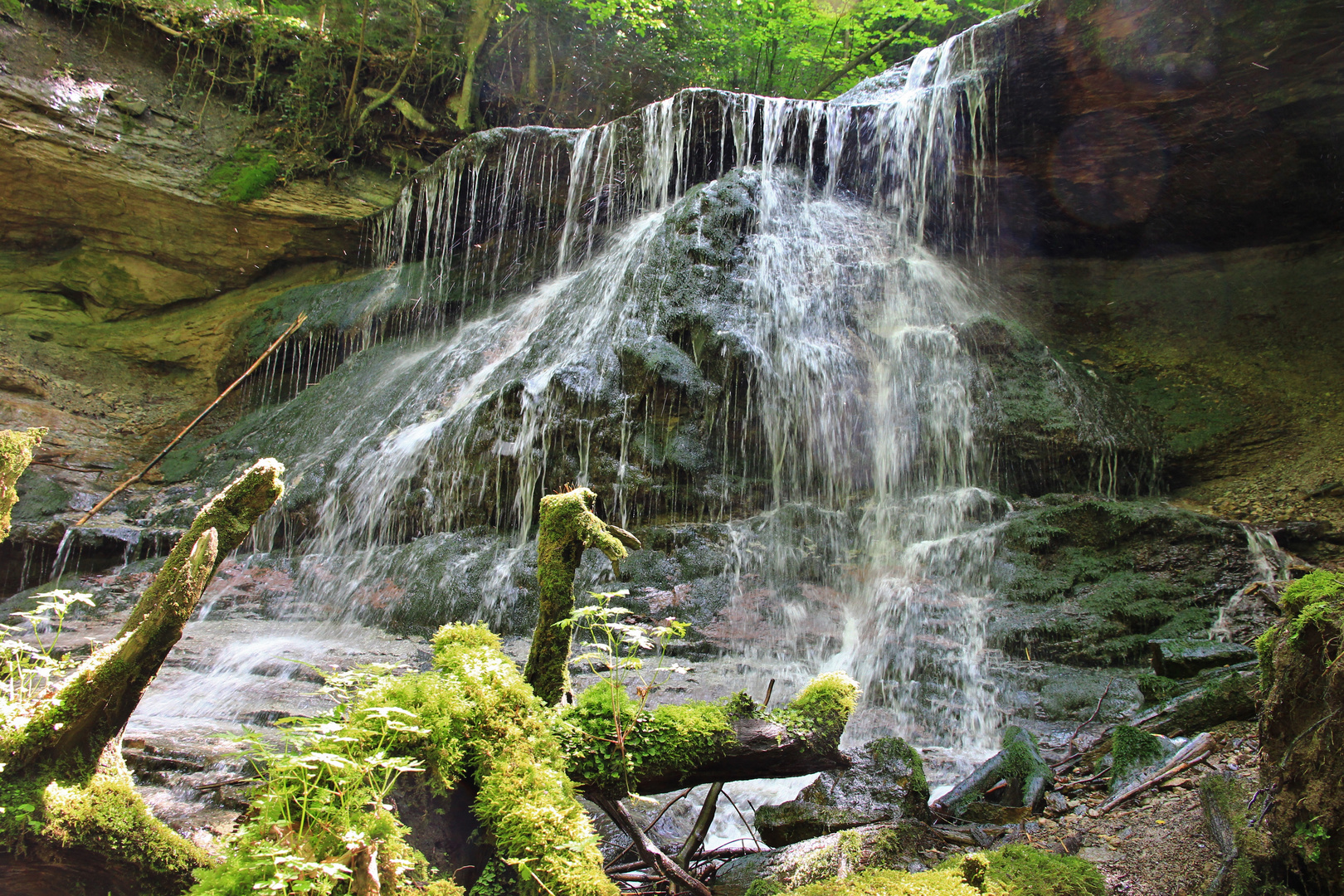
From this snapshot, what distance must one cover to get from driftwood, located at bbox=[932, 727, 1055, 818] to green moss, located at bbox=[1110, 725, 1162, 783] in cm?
31

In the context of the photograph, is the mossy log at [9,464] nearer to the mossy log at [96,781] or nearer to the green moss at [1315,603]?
the mossy log at [96,781]

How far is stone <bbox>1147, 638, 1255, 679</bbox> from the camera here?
170 inches

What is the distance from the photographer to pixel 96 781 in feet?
6.30

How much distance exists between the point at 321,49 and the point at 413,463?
31.0 ft

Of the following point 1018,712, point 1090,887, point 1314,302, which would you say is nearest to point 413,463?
point 1018,712

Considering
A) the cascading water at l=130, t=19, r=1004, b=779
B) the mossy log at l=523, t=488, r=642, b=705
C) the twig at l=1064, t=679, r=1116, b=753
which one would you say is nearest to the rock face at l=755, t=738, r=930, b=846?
the mossy log at l=523, t=488, r=642, b=705

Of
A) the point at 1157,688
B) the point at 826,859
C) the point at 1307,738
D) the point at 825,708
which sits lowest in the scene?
the point at 826,859

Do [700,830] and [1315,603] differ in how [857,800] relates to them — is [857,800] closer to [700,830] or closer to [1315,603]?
[700,830]

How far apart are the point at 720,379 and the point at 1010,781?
5391 mm

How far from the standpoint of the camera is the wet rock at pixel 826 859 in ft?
7.95

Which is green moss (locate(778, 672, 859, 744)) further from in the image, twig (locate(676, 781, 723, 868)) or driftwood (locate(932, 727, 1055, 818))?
driftwood (locate(932, 727, 1055, 818))

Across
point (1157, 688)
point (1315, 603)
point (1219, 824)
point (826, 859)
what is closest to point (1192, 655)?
point (1157, 688)

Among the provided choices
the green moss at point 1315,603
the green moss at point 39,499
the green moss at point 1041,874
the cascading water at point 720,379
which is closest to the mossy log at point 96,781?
the green moss at point 1041,874

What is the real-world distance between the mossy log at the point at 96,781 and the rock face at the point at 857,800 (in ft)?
6.73
